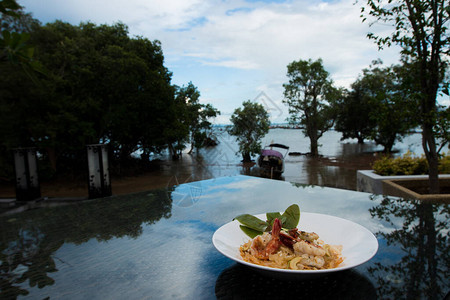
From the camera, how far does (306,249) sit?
67 centimetres

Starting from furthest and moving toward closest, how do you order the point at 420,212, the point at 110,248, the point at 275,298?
the point at 420,212 < the point at 110,248 < the point at 275,298

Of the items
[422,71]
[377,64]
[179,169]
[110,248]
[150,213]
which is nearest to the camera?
[110,248]

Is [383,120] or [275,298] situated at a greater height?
[383,120]

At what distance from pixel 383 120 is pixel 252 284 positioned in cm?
382

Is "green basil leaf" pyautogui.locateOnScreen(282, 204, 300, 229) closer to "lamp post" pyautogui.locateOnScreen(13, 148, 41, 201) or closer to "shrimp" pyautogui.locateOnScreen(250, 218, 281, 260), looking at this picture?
"shrimp" pyautogui.locateOnScreen(250, 218, 281, 260)

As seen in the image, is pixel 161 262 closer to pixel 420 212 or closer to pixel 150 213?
pixel 150 213

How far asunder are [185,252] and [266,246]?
0.31 meters

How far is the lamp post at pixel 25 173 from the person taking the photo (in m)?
4.27

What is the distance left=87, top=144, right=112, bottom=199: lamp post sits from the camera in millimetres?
3660

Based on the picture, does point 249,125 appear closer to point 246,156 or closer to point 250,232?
point 246,156

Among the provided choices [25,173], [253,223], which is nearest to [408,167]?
[253,223]

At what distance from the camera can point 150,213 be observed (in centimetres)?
139

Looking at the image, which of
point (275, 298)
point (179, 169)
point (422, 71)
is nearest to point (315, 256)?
point (275, 298)

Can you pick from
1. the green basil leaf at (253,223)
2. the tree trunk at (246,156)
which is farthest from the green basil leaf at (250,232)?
the tree trunk at (246,156)
